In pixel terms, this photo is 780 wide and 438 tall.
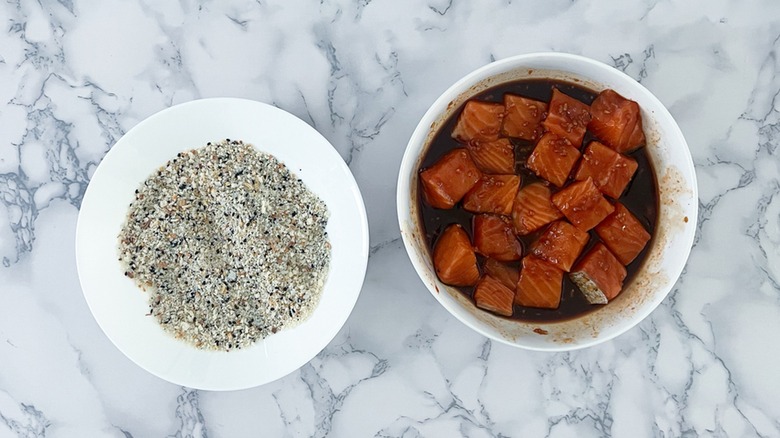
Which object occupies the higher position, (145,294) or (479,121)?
(479,121)

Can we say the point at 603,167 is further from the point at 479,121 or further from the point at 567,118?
the point at 479,121

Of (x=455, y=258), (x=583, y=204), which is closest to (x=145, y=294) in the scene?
(x=455, y=258)

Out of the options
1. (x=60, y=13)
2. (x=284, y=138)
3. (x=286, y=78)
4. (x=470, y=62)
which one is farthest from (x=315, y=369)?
(x=60, y=13)

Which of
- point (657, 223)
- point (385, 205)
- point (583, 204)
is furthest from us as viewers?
point (385, 205)

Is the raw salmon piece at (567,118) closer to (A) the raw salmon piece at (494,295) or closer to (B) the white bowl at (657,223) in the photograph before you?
(B) the white bowl at (657,223)

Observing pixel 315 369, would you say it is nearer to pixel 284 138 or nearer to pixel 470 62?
pixel 284 138

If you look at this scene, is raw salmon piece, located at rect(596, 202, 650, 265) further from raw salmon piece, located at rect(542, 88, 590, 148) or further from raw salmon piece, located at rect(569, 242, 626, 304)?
raw salmon piece, located at rect(542, 88, 590, 148)


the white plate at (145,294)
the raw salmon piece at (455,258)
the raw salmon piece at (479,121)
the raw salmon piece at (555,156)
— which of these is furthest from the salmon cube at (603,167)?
the white plate at (145,294)
